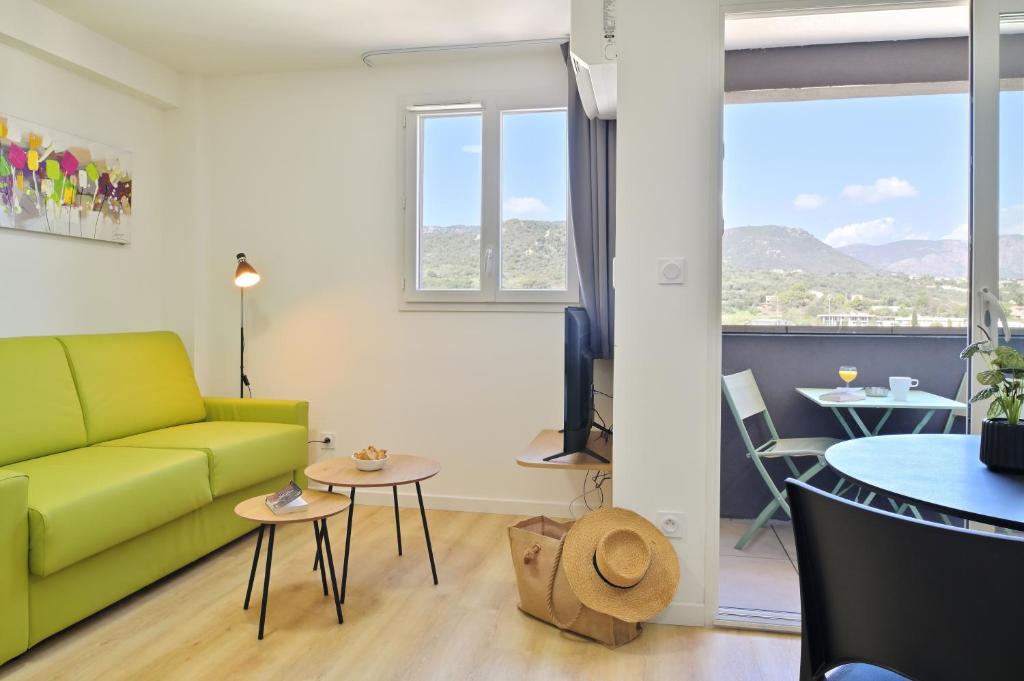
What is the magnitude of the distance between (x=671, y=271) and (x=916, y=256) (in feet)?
5.86

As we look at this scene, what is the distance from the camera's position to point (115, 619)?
2367 millimetres

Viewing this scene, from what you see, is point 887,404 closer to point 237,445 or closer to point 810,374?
point 810,374

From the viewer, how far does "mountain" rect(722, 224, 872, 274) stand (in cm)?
342

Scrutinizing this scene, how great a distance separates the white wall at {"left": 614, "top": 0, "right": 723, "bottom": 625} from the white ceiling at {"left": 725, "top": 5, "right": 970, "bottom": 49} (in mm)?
779

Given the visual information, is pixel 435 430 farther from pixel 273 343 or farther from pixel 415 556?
pixel 273 343

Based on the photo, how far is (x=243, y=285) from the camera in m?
3.65

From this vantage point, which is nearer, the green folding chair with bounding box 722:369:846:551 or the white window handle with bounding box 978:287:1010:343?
the white window handle with bounding box 978:287:1010:343

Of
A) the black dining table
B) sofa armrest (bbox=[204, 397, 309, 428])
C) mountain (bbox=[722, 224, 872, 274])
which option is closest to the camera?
the black dining table

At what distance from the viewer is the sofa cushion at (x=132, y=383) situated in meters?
3.08

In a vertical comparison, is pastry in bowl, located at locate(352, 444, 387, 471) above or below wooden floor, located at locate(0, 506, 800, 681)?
above

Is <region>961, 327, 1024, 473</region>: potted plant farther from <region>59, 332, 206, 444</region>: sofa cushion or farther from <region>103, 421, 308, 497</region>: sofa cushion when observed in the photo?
<region>59, 332, 206, 444</region>: sofa cushion

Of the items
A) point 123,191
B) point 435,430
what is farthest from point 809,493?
point 123,191

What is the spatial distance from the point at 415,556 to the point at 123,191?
2.61 metres

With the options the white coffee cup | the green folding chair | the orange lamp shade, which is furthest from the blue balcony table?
the orange lamp shade
